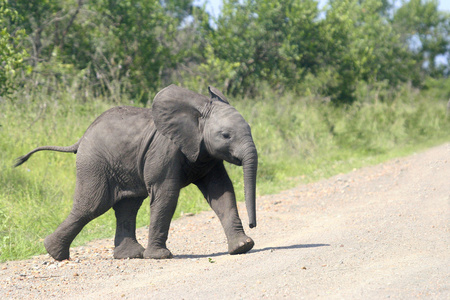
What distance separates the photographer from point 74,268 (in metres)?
6.27

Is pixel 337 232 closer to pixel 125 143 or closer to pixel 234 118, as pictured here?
pixel 234 118

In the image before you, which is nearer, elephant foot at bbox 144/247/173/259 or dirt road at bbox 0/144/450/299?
dirt road at bbox 0/144/450/299

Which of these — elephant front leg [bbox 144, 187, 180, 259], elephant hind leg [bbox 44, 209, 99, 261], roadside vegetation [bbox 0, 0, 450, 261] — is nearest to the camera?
elephant front leg [bbox 144, 187, 180, 259]

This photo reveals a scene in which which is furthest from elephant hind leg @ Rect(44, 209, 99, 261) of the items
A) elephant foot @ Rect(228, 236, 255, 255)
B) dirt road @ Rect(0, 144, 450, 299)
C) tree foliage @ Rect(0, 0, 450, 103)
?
tree foliage @ Rect(0, 0, 450, 103)

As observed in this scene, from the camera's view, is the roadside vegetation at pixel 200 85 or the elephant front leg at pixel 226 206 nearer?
the elephant front leg at pixel 226 206

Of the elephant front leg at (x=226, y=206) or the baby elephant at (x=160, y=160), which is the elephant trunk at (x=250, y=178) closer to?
the baby elephant at (x=160, y=160)

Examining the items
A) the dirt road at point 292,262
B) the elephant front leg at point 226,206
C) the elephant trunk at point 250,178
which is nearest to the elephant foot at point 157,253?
the dirt road at point 292,262

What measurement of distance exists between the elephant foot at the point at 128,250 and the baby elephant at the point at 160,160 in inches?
0.4

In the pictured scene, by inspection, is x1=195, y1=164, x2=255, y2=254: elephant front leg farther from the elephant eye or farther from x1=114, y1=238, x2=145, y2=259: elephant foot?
x1=114, y1=238, x2=145, y2=259: elephant foot

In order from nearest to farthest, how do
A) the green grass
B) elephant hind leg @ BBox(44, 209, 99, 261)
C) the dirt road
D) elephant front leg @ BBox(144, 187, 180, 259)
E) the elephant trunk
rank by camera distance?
the dirt road → the elephant trunk → elephant front leg @ BBox(144, 187, 180, 259) → elephant hind leg @ BBox(44, 209, 99, 261) → the green grass

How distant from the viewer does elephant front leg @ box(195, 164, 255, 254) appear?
246 inches

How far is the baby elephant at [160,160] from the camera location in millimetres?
6176

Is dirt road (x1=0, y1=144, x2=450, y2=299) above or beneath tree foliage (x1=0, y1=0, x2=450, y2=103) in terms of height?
beneath

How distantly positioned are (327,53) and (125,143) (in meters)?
13.1
